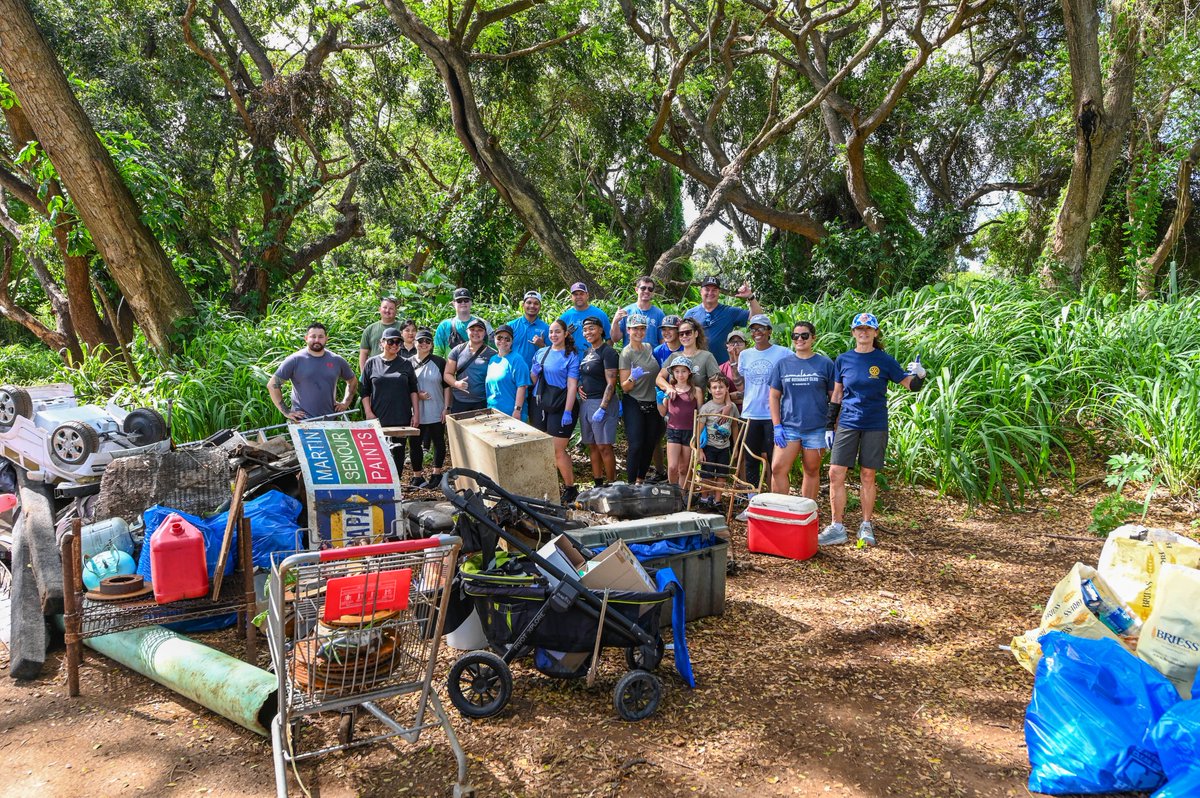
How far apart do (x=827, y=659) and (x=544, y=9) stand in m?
14.2

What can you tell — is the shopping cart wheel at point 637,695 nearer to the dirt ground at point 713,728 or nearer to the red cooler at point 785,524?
the dirt ground at point 713,728

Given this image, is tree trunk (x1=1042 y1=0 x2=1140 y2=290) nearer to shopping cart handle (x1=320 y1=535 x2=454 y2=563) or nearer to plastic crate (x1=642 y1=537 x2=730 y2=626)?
plastic crate (x1=642 y1=537 x2=730 y2=626)

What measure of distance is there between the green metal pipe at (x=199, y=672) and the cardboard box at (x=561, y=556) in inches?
52.0

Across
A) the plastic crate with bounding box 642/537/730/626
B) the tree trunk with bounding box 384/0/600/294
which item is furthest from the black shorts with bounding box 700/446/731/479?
the tree trunk with bounding box 384/0/600/294

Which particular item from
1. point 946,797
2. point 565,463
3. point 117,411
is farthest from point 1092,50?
point 117,411

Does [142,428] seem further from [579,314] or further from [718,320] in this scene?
[718,320]

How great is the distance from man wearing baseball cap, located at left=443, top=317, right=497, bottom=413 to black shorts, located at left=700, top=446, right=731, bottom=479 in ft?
7.43

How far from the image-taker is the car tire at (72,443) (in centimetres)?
508

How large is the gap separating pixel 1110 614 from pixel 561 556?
102 inches

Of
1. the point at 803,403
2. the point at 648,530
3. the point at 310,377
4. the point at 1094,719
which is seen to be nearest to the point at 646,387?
the point at 803,403

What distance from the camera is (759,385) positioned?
22.3 ft

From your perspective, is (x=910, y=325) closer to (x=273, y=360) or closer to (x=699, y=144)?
(x=273, y=360)

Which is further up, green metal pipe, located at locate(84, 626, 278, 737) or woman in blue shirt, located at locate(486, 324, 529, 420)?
woman in blue shirt, located at locate(486, 324, 529, 420)

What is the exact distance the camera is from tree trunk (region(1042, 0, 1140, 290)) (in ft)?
35.1
